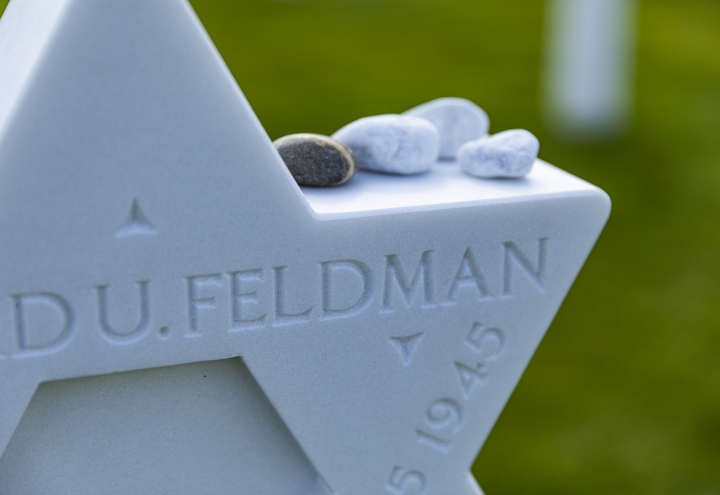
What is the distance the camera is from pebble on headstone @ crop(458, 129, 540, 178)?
1.02 m

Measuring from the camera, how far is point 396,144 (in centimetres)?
104

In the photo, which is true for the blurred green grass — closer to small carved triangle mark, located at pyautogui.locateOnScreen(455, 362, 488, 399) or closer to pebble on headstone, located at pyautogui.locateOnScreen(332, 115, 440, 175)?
small carved triangle mark, located at pyautogui.locateOnScreen(455, 362, 488, 399)

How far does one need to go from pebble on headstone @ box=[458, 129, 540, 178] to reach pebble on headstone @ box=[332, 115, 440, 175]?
2.6 inches

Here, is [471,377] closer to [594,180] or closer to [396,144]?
[396,144]

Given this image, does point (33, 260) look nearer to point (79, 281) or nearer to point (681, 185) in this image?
point (79, 281)

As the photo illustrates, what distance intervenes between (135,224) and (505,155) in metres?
0.49

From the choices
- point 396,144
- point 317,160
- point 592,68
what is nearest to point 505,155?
point 396,144

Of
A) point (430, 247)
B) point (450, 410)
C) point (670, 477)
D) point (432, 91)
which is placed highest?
point (430, 247)

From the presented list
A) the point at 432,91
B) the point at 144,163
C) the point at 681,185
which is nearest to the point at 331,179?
the point at 144,163

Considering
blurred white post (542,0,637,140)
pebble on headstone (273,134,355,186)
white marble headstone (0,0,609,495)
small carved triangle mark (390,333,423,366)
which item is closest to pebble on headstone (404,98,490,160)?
white marble headstone (0,0,609,495)

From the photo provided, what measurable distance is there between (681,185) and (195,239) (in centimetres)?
329

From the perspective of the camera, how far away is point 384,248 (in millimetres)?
911

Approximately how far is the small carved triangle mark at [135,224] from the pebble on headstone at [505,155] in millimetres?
456

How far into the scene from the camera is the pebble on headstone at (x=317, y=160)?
3.22ft
